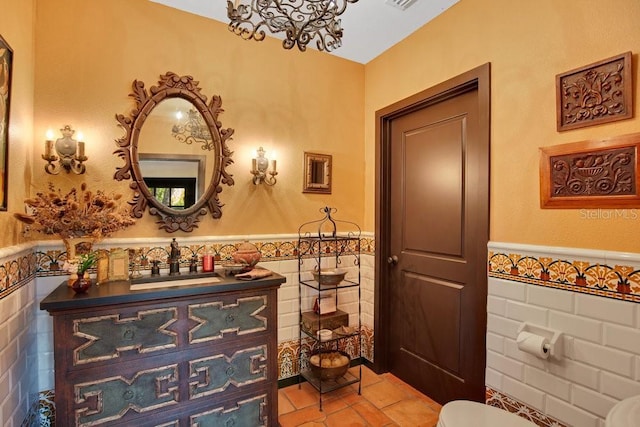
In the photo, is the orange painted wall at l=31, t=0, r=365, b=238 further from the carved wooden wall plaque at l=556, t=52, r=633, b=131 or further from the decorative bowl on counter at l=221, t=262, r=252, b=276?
the carved wooden wall plaque at l=556, t=52, r=633, b=131

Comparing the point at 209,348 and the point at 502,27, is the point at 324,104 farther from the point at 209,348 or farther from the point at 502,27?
the point at 209,348

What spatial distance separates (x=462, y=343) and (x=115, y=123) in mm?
2549

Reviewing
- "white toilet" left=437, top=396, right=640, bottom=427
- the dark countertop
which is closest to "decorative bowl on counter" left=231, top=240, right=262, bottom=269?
the dark countertop

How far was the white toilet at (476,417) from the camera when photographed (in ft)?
4.51

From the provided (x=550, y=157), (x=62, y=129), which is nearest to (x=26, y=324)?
(x=62, y=129)

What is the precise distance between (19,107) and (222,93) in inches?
42.4

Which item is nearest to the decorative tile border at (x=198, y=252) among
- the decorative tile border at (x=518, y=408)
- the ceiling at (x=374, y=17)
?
the decorative tile border at (x=518, y=408)

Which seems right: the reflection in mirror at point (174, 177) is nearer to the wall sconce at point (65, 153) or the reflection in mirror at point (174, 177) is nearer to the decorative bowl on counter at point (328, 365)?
the wall sconce at point (65, 153)

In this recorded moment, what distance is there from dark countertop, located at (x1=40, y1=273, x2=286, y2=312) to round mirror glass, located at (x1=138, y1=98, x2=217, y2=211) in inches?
Result: 21.6

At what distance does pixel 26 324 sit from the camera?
1647 mm

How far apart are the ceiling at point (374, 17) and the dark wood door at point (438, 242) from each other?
520mm

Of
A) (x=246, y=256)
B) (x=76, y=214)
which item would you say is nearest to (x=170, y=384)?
(x=246, y=256)

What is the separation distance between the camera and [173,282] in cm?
190

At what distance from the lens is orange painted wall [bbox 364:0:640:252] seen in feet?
4.53
